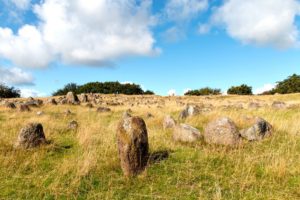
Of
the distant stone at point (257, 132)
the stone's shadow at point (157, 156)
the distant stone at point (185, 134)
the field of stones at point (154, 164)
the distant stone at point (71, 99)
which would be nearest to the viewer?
the field of stones at point (154, 164)

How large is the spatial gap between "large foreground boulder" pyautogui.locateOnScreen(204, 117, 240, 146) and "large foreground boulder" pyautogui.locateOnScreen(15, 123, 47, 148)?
573 cm

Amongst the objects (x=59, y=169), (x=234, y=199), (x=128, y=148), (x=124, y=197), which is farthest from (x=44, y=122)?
(x=234, y=199)

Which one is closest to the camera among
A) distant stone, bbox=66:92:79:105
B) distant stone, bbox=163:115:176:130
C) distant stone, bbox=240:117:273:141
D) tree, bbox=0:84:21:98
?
distant stone, bbox=240:117:273:141

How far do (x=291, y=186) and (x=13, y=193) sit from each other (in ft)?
21.0

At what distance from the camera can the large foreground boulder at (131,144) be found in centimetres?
895

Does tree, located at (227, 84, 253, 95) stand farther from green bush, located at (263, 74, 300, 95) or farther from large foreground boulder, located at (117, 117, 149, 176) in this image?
large foreground boulder, located at (117, 117, 149, 176)

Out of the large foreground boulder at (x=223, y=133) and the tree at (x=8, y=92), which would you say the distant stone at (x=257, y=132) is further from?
the tree at (x=8, y=92)

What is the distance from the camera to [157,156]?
33.7 feet

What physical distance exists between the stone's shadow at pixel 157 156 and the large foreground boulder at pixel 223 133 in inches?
74.1

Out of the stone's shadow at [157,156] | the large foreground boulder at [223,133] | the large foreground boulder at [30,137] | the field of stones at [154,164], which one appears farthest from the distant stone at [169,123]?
the large foreground boulder at [30,137]

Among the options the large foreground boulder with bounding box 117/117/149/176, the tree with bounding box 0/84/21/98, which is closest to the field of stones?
the large foreground boulder with bounding box 117/117/149/176

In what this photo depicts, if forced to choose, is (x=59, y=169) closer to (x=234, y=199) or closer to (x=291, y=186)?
(x=234, y=199)

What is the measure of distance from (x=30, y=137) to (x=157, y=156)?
4498mm

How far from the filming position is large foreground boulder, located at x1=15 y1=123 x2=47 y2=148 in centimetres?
1161
